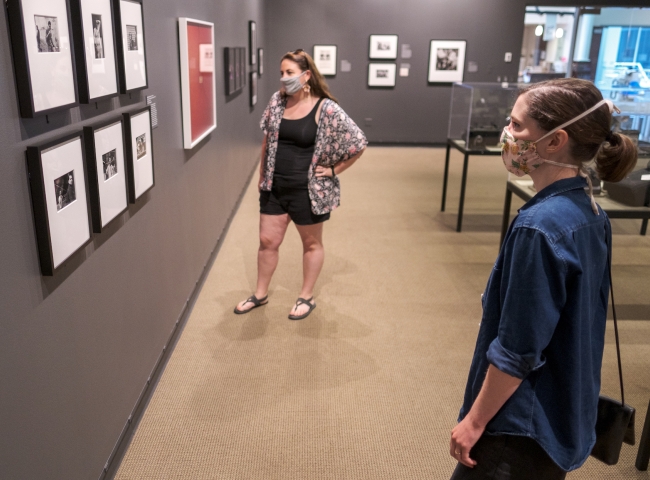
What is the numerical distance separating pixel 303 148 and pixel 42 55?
185cm

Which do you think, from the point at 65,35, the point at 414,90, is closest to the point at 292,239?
the point at 65,35

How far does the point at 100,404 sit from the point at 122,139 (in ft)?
3.39

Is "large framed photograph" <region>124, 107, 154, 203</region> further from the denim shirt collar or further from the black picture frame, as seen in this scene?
the denim shirt collar

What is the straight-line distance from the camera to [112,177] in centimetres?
221

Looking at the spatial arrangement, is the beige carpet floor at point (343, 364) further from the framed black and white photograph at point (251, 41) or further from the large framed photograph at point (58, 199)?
the framed black and white photograph at point (251, 41)

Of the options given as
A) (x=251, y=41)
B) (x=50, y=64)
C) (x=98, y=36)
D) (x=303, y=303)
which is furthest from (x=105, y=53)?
(x=251, y=41)

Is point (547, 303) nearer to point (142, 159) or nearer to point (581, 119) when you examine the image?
point (581, 119)

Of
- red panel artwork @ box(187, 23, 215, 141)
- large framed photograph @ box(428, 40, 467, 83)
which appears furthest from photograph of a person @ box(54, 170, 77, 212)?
large framed photograph @ box(428, 40, 467, 83)

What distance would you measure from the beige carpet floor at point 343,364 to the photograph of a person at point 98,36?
1624 millimetres

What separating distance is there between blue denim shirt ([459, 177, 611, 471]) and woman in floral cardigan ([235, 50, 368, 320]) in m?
2.06

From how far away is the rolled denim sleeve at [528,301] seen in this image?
1217 mm

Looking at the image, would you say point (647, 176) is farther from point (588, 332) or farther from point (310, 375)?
point (588, 332)

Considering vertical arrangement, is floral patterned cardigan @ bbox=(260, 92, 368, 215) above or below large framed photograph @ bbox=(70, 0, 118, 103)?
below

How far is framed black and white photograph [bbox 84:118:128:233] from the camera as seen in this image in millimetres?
2002
